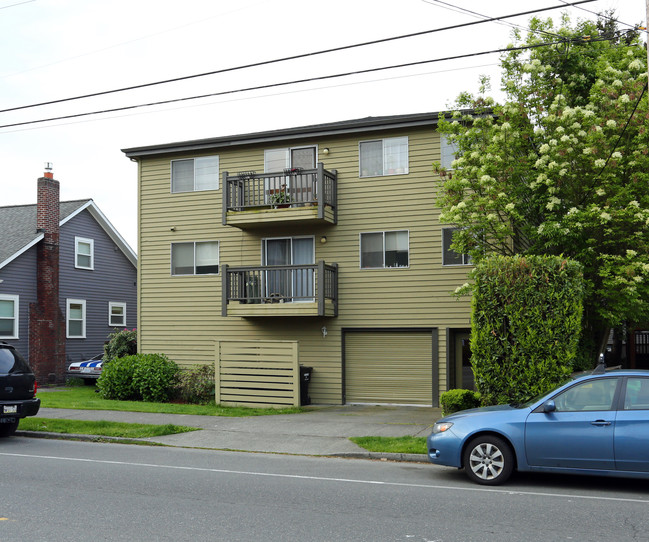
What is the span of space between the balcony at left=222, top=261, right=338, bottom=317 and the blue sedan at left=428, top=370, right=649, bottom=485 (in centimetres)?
990

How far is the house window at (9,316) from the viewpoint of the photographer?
2583 cm

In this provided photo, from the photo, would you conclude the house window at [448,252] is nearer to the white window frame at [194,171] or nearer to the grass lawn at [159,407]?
the grass lawn at [159,407]

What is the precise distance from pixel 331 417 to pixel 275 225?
6.54 meters

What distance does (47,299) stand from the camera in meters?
27.1

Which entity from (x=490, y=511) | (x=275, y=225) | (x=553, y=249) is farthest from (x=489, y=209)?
(x=490, y=511)

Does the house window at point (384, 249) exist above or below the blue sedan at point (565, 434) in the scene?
above

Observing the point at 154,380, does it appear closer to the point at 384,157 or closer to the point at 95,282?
the point at 384,157

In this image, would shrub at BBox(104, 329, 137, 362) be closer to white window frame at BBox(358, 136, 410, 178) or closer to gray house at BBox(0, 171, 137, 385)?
gray house at BBox(0, 171, 137, 385)

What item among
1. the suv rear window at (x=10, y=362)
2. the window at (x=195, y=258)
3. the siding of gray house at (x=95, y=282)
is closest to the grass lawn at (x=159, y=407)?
the suv rear window at (x=10, y=362)

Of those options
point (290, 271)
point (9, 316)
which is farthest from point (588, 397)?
point (9, 316)

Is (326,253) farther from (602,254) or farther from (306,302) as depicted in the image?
(602,254)

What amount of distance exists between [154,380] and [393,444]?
955cm

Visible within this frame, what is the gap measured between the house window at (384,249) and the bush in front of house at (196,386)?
17.6 ft

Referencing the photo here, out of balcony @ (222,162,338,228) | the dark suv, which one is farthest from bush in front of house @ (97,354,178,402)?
the dark suv
